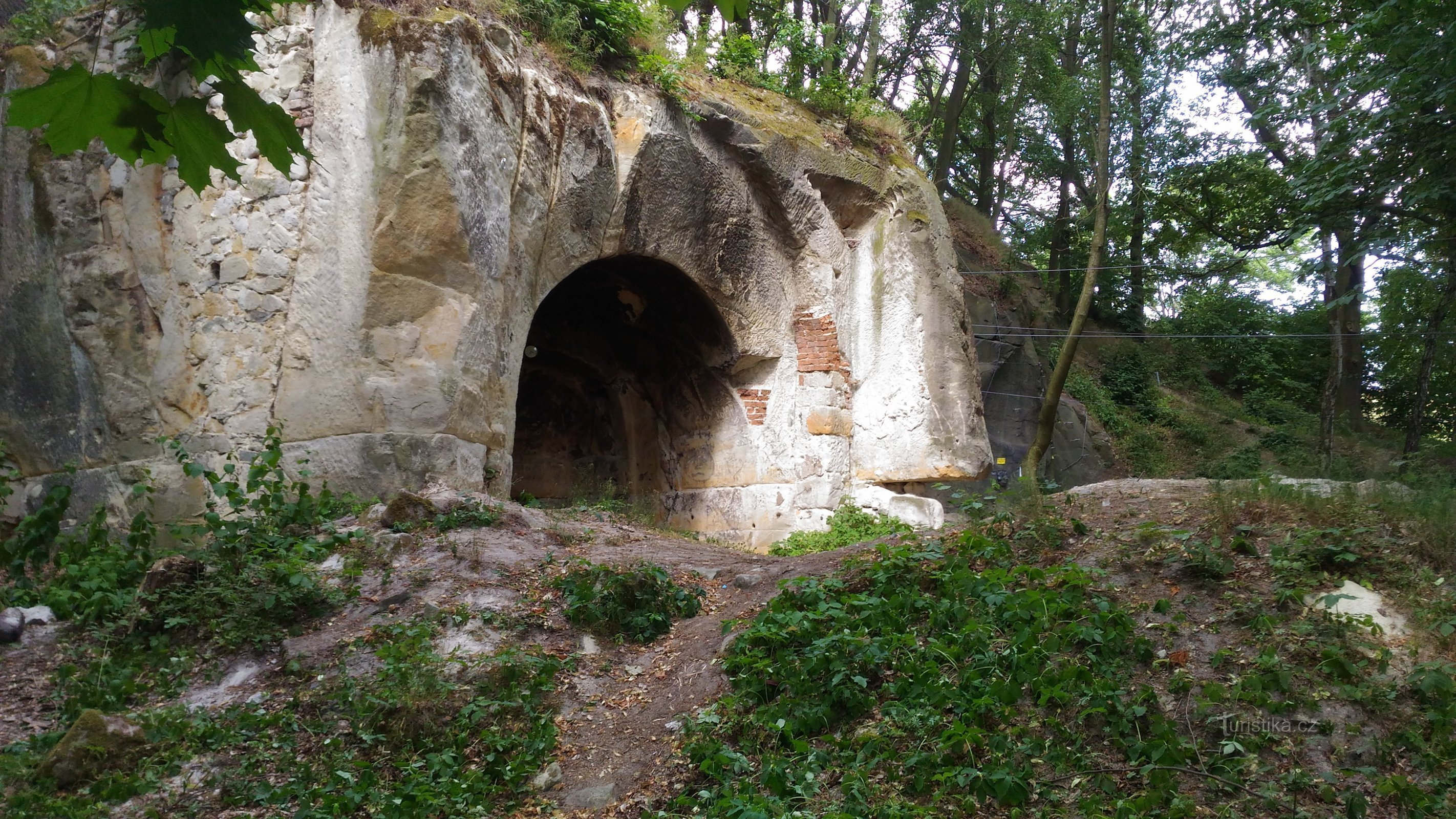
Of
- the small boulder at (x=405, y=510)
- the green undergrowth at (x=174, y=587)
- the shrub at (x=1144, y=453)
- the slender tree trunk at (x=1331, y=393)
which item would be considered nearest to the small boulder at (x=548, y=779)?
the green undergrowth at (x=174, y=587)

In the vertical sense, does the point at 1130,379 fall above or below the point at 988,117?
below

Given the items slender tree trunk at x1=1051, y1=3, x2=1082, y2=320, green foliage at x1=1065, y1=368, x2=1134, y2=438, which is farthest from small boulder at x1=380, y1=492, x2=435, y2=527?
slender tree trunk at x1=1051, y1=3, x2=1082, y2=320

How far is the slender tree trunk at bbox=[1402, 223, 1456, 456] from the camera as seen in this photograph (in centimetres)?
1144

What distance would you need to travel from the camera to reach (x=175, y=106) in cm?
229

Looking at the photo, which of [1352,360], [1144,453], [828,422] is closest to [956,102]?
[1144,453]

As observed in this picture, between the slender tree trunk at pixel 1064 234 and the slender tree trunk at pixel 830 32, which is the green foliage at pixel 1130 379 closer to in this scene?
the slender tree trunk at pixel 1064 234

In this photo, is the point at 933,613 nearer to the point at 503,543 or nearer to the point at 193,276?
the point at 503,543

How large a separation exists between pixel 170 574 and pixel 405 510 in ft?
4.50

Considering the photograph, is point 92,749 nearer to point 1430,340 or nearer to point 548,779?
point 548,779

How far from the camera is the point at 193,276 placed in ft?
22.6

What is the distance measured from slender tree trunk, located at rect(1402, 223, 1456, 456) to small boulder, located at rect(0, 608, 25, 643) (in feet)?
44.9

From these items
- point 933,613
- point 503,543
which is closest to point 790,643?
point 933,613

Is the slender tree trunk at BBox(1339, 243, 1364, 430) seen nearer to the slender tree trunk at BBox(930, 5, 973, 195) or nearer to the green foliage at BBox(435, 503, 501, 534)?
the slender tree trunk at BBox(930, 5, 973, 195)

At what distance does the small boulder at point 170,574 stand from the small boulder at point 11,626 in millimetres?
518
